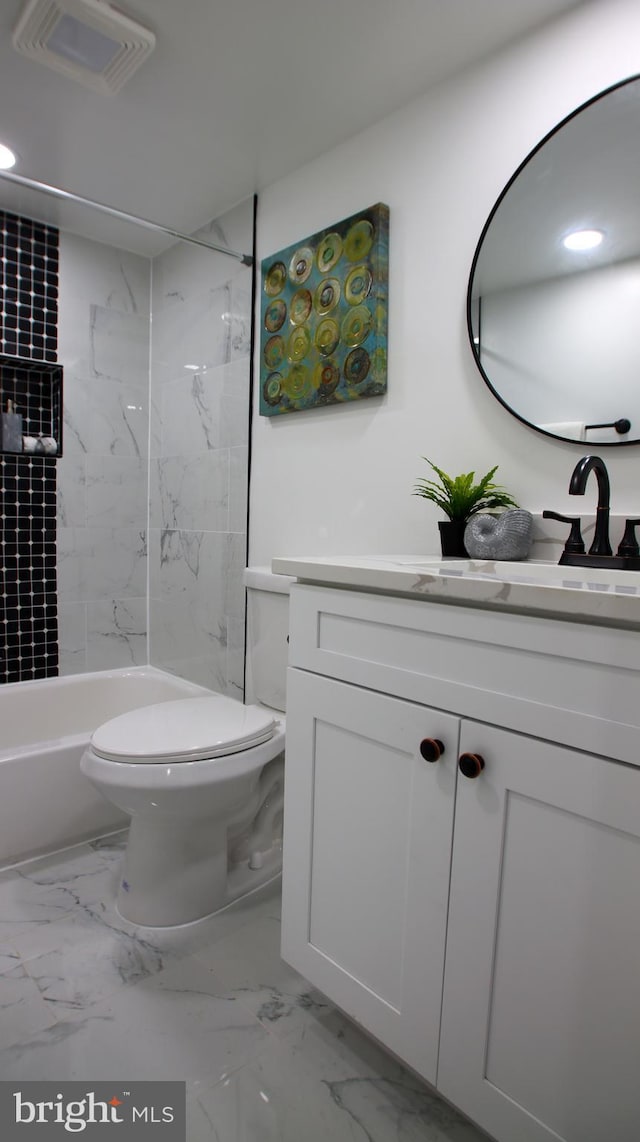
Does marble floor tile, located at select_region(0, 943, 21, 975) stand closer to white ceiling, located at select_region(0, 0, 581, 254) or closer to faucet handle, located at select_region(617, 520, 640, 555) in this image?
faucet handle, located at select_region(617, 520, 640, 555)

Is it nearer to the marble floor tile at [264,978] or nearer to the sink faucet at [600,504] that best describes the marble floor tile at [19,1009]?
the marble floor tile at [264,978]

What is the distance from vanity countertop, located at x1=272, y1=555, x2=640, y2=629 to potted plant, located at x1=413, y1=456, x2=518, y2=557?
7.0 inches

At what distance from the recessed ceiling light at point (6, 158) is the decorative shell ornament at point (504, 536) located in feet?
5.69

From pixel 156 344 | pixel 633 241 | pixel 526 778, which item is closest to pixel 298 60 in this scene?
pixel 633 241

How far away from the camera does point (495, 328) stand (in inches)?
57.2

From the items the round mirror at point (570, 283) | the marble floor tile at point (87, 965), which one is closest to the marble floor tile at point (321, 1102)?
the marble floor tile at point (87, 965)

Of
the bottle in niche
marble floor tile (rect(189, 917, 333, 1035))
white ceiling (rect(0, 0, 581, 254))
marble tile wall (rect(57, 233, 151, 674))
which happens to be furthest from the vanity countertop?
marble tile wall (rect(57, 233, 151, 674))

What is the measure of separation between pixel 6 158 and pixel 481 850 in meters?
2.20

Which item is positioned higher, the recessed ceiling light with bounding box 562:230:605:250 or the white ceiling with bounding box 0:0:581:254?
the white ceiling with bounding box 0:0:581:254

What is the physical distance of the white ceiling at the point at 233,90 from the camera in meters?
1.36

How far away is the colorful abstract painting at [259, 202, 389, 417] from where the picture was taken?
1.68m

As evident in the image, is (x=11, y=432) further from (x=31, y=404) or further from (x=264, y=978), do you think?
(x=264, y=978)

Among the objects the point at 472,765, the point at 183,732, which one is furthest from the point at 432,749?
the point at 183,732

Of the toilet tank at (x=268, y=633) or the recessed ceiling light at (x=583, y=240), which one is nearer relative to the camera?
the recessed ceiling light at (x=583, y=240)
